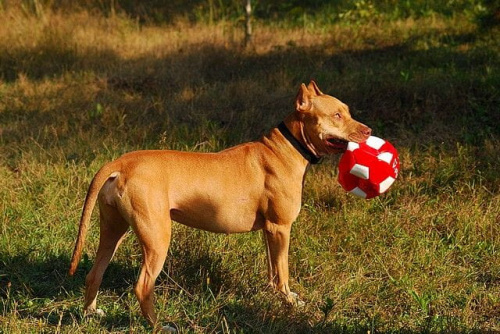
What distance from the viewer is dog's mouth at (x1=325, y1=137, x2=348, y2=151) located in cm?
542

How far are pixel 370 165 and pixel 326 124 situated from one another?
0.47 metres

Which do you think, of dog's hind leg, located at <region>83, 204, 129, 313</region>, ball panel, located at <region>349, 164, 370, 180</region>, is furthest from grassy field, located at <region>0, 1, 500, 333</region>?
ball panel, located at <region>349, 164, 370, 180</region>

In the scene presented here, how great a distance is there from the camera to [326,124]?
5375 mm

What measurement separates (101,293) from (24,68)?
6.96m

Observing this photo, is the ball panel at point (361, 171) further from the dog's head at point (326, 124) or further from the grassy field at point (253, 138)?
the grassy field at point (253, 138)

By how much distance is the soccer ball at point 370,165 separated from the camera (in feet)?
18.0

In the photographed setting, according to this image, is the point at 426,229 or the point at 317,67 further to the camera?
the point at 317,67

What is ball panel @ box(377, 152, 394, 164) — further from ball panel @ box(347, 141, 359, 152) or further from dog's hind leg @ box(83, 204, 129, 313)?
dog's hind leg @ box(83, 204, 129, 313)

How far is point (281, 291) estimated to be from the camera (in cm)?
544

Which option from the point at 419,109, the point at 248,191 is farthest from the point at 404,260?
the point at 419,109

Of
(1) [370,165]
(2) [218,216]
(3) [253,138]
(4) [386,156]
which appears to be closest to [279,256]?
(2) [218,216]

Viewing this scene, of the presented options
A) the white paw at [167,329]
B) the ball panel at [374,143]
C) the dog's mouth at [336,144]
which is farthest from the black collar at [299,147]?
the white paw at [167,329]

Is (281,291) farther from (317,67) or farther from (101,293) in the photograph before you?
(317,67)

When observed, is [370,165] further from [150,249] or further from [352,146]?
[150,249]
